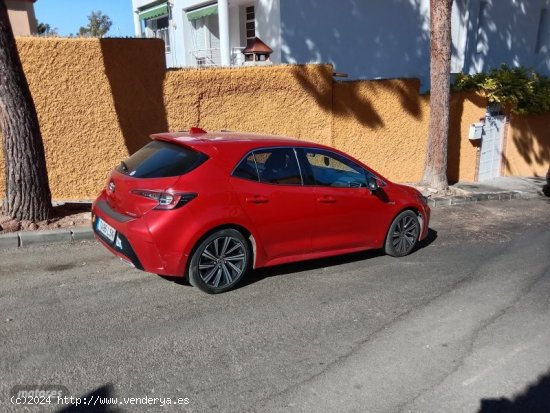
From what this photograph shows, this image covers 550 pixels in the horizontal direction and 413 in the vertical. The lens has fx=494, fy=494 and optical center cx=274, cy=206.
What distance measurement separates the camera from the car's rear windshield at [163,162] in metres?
4.67

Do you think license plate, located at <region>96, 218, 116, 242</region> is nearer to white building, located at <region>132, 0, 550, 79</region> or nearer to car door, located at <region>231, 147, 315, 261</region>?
car door, located at <region>231, 147, 315, 261</region>

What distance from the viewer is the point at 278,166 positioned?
5.18 m

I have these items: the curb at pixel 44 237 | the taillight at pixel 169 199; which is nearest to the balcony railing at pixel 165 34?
the curb at pixel 44 237

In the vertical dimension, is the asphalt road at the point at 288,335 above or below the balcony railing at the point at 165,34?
below

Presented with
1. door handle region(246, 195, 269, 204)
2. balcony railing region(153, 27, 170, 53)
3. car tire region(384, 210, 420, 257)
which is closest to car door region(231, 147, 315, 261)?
door handle region(246, 195, 269, 204)

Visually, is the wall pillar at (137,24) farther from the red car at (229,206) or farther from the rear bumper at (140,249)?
the rear bumper at (140,249)

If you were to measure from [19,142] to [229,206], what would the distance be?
3.23m

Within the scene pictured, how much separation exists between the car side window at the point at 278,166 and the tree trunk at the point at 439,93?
5.99 m

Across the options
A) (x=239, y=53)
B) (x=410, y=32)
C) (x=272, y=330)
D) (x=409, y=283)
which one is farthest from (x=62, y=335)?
(x=410, y=32)

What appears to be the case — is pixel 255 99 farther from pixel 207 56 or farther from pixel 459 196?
pixel 207 56

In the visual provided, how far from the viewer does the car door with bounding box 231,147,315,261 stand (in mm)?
4871

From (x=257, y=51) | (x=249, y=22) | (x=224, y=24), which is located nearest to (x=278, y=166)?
(x=257, y=51)

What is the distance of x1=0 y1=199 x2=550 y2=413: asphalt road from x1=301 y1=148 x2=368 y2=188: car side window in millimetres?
1024

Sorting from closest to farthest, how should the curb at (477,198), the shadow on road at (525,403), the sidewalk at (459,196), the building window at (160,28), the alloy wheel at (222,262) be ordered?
the shadow on road at (525,403) → the alloy wheel at (222,262) → the sidewalk at (459,196) → the curb at (477,198) → the building window at (160,28)
